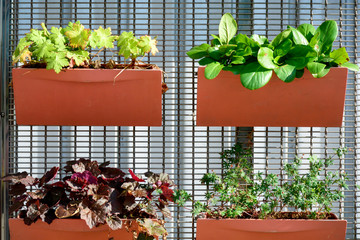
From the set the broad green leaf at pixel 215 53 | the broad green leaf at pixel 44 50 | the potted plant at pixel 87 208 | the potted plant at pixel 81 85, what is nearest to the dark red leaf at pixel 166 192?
the potted plant at pixel 87 208

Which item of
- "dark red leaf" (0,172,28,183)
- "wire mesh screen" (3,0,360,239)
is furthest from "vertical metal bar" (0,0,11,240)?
"dark red leaf" (0,172,28,183)

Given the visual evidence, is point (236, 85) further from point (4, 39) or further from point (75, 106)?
point (4, 39)

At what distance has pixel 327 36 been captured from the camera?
1438 mm

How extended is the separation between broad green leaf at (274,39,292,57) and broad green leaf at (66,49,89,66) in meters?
0.62

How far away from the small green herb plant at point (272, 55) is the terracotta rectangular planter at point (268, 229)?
47 cm

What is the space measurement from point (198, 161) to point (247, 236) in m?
0.41

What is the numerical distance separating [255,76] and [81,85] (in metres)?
0.56

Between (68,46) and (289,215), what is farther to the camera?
(289,215)

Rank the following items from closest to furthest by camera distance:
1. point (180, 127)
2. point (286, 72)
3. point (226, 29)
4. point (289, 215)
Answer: point (286, 72), point (226, 29), point (289, 215), point (180, 127)

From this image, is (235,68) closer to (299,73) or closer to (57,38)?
(299,73)

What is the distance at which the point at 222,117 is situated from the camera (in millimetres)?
1442

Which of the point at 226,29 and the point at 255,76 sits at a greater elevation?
the point at 226,29

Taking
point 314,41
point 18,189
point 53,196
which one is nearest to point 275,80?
point 314,41

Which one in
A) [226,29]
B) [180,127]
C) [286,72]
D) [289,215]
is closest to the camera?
[286,72]
